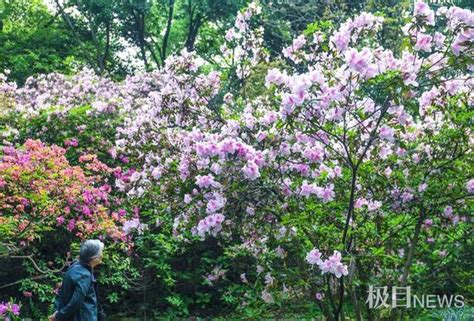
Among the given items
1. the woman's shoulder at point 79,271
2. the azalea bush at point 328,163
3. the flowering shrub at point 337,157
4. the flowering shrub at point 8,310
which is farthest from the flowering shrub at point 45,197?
the woman's shoulder at point 79,271

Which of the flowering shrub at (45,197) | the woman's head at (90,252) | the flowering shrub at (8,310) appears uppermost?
the flowering shrub at (45,197)

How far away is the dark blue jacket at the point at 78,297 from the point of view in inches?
150

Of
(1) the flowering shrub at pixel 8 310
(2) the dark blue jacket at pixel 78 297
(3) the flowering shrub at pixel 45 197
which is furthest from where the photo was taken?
Result: (3) the flowering shrub at pixel 45 197

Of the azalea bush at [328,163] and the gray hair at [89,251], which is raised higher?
the azalea bush at [328,163]

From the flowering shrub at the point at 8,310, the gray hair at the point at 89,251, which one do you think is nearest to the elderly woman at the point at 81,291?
the gray hair at the point at 89,251

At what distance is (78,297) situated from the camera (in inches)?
150

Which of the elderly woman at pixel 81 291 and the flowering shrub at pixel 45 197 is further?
the flowering shrub at pixel 45 197

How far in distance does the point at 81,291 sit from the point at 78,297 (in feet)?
0.13

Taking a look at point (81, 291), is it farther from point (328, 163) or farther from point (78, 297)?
point (328, 163)

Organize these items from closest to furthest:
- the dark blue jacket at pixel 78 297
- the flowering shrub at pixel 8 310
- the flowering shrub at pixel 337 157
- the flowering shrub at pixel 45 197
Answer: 1. the flowering shrub at pixel 337 157
2. the dark blue jacket at pixel 78 297
3. the flowering shrub at pixel 8 310
4. the flowering shrub at pixel 45 197

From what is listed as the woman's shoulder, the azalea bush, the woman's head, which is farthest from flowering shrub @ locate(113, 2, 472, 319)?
the woman's shoulder

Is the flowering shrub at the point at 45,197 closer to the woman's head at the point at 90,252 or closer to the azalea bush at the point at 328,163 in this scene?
the azalea bush at the point at 328,163

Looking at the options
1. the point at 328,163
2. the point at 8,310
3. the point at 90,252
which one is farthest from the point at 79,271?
the point at 8,310

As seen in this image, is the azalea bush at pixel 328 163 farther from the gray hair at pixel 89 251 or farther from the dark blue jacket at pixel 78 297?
the dark blue jacket at pixel 78 297
